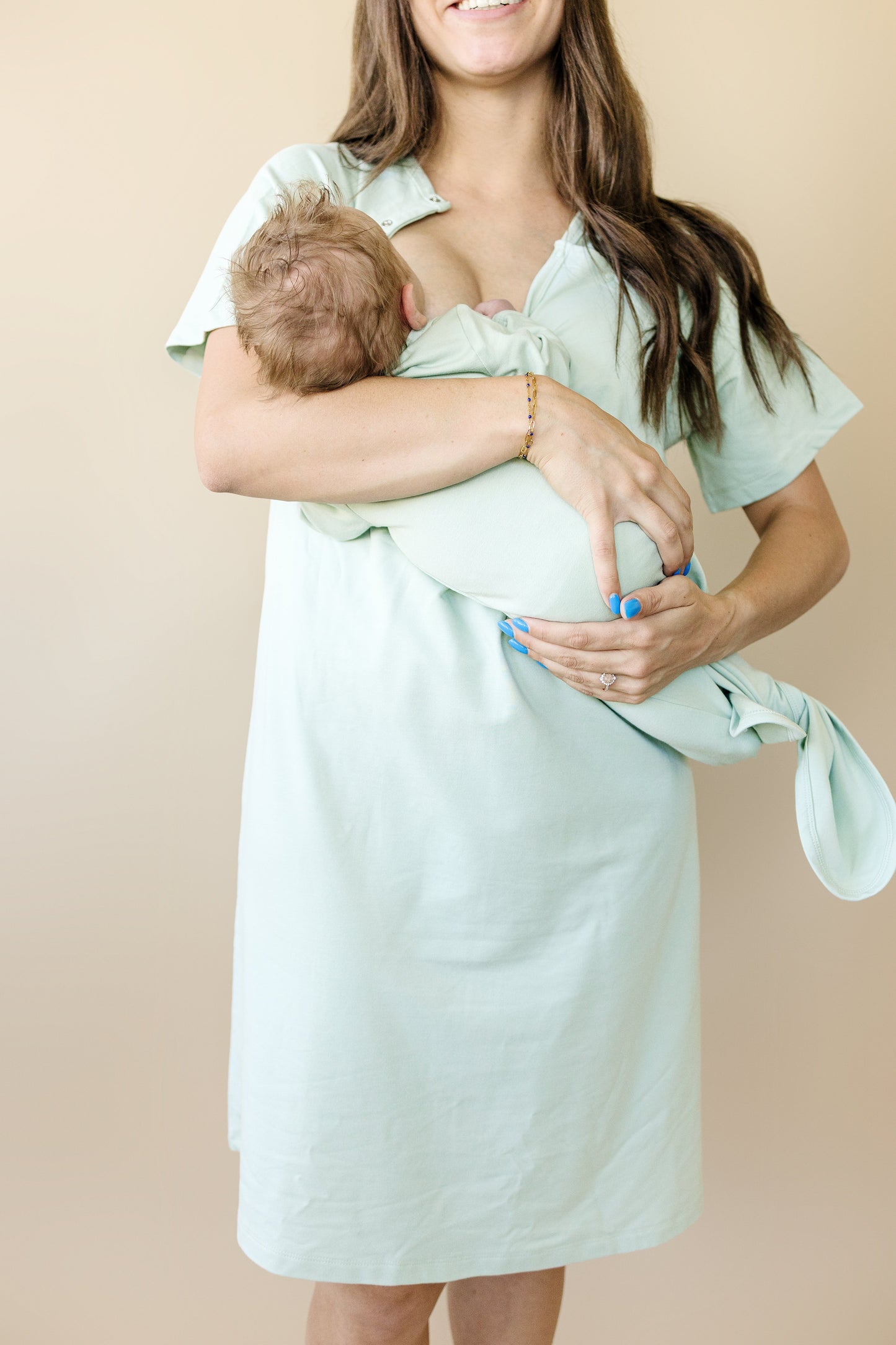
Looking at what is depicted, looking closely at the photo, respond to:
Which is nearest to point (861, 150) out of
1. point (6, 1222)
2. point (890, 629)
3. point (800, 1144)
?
point (890, 629)

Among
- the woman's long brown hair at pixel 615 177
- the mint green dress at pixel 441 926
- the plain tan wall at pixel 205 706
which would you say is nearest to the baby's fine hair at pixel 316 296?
the mint green dress at pixel 441 926

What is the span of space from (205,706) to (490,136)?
939 millimetres

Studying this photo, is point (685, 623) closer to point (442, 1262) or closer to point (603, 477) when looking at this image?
point (603, 477)

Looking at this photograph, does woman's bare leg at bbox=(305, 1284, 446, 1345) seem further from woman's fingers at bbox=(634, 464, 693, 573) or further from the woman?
woman's fingers at bbox=(634, 464, 693, 573)

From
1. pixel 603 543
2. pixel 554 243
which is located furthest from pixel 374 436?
pixel 554 243

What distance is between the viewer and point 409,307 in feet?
3.74

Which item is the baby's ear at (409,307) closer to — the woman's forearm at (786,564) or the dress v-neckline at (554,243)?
the dress v-neckline at (554,243)

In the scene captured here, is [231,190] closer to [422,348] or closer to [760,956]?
[422,348]

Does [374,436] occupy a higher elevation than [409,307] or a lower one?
lower

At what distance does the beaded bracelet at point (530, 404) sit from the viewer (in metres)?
1.12

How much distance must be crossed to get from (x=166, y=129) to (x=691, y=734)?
1.23 metres

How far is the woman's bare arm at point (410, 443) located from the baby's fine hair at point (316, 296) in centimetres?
3

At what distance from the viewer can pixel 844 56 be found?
6.34 feet

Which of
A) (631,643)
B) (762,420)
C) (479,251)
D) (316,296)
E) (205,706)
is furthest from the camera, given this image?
(205,706)
